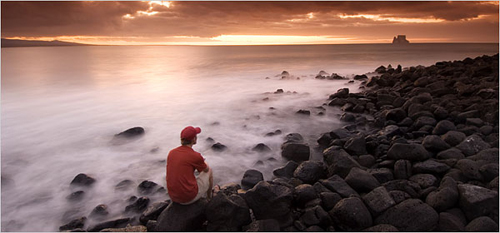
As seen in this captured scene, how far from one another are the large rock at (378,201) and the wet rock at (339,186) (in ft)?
0.88

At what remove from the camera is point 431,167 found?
196 inches

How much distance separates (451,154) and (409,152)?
2.36 ft

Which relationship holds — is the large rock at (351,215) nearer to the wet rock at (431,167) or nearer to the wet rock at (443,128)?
the wet rock at (431,167)

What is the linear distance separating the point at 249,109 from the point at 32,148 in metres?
6.38

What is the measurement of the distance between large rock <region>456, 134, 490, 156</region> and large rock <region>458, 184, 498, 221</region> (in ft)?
5.52

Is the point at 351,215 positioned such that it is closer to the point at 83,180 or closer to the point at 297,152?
the point at 297,152

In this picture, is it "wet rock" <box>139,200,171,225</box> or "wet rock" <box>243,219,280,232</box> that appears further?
"wet rock" <box>139,200,171,225</box>

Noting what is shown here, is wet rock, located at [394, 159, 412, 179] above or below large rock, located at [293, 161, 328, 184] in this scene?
above

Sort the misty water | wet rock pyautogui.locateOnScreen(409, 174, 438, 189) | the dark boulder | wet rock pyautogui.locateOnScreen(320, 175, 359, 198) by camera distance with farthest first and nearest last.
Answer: the dark boulder < the misty water < wet rock pyautogui.locateOnScreen(409, 174, 438, 189) < wet rock pyautogui.locateOnScreen(320, 175, 359, 198)

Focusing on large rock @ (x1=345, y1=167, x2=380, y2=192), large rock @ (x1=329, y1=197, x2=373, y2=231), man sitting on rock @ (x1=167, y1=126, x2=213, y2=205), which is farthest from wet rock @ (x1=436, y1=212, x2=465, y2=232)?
man sitting on rock @ (x1=167, y1=126, x2=213, y2=205)

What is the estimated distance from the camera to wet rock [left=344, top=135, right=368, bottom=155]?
20.1ft

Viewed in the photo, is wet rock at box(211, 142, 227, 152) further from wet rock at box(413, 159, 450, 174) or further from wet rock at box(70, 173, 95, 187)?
wet rock at box(413, 159, 450, 174)

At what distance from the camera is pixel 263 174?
5.88m

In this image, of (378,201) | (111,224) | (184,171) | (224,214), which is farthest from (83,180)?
(378,201)
